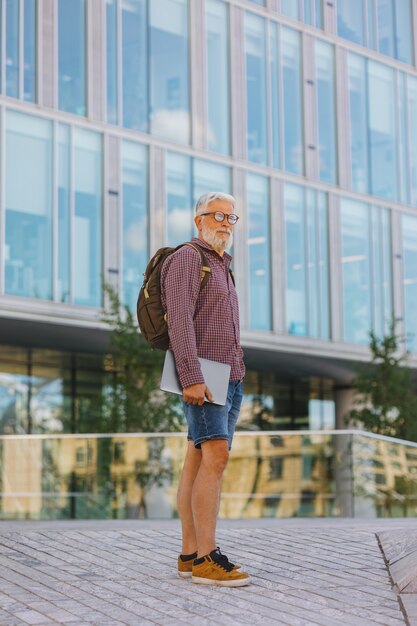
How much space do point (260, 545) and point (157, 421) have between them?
12.8 m

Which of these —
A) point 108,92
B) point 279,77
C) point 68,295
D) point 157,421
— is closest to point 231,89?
point 279,77

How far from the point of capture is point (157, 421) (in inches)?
797

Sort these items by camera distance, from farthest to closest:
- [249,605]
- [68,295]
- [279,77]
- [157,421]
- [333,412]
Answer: [333,412]
[279,77]
[68,295]
[157,421]
[249,605]

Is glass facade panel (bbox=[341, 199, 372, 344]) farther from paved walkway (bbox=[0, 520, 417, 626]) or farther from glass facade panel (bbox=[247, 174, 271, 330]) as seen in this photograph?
paved walkway (bbox=[0, 520, 417, 626])

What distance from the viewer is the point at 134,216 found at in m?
23.9

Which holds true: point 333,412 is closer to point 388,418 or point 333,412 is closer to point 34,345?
point 388,418

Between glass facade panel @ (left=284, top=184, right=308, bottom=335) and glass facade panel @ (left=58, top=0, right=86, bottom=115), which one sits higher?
glass facade panel @ (left=58, top=0, right=86, bottom=115)

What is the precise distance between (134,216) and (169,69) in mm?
3309

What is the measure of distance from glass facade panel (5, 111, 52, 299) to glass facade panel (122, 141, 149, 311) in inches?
74.8

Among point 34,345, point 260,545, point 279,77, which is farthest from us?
point 279,77

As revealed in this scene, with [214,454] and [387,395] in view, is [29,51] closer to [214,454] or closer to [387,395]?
[387,395]

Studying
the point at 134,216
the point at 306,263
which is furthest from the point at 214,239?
the point at 306,263

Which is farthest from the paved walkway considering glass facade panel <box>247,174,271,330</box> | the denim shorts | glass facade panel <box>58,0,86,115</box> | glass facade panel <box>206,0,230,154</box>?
glass facade panel <box>206,0,230,154</box>

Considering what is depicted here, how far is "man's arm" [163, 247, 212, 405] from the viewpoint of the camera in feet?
19.2
